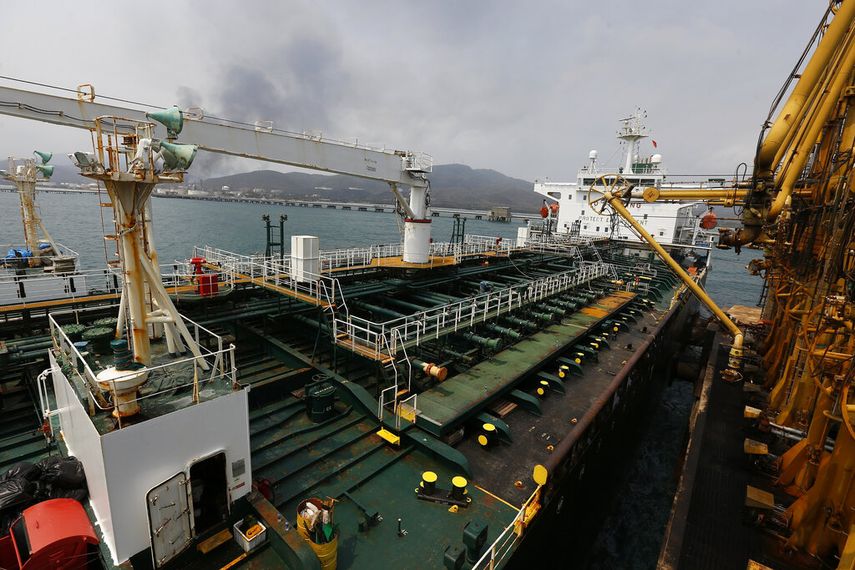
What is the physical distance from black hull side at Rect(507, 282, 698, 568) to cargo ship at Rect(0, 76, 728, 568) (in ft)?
0.44

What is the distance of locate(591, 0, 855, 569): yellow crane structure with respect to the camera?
9.16 meters

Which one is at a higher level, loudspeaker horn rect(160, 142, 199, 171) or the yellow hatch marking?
loudspeaker horn rect(160, 142, 199, 171)

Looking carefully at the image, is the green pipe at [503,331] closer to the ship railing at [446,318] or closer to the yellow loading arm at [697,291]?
the ship railing at [446,318]

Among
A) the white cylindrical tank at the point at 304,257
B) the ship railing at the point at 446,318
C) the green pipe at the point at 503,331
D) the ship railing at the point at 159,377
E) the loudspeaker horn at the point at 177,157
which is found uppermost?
the loudspeaker horn at the point at 177,157

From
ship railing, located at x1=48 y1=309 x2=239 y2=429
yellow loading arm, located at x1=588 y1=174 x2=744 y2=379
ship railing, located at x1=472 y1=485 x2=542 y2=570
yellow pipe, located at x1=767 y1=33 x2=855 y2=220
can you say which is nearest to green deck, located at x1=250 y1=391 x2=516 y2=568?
ship railing, located at x1=472 y1=485 x2=542 y2=570

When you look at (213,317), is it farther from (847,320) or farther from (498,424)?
(847,320)

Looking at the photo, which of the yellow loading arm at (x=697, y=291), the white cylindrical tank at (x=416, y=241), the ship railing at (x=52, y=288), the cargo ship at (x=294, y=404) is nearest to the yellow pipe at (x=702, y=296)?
the yellow loading arm at (x=697, y=291)

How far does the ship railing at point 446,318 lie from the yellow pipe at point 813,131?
10.1 metres

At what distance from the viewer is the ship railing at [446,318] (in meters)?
13.1

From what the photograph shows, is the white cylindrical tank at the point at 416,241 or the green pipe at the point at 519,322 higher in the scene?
the white cylindrical tank at the point at 416,241

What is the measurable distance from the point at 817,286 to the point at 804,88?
6187 millimetres

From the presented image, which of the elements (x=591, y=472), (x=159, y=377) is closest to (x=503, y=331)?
(x=591, y=472)

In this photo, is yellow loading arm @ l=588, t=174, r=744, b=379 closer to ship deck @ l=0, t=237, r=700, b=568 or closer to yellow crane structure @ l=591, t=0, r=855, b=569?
yellow crane structure @ l=591, t=0, r=855, b=569

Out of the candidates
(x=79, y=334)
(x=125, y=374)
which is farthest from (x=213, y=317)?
(x=125, y=374)
